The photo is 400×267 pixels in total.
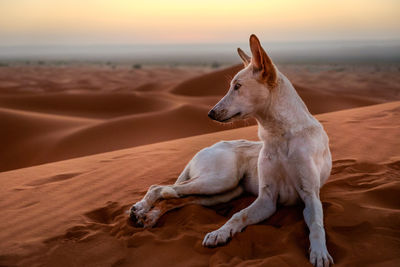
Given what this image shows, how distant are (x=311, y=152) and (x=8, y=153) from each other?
10737 mm

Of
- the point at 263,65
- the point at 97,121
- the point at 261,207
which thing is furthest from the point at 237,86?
the point at 97,121

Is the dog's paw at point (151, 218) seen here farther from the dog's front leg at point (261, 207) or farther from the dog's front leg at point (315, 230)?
the dog's front leg at point (315, 230)

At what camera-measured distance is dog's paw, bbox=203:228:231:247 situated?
3.18 m

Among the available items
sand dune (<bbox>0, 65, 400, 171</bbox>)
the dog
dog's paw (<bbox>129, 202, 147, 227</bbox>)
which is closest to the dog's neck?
the dog

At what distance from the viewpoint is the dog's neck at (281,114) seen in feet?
11.2

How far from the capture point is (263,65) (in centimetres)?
332

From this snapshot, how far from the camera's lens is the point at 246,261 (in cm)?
287

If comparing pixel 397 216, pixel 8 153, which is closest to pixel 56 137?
pixel 8 153

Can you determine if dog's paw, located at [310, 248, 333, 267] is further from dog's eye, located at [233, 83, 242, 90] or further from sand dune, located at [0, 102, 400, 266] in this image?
dog's eye, located at [233, 83, 242, 90]

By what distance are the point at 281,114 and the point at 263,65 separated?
1.60ft

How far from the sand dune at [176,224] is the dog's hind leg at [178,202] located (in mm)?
A: 77

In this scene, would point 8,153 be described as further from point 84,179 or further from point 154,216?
point 154,216

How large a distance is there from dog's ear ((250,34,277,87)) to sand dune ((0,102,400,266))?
133 cm

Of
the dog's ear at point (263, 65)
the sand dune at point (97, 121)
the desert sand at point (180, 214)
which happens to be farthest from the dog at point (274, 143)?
the sand dune at point (97, 121)
